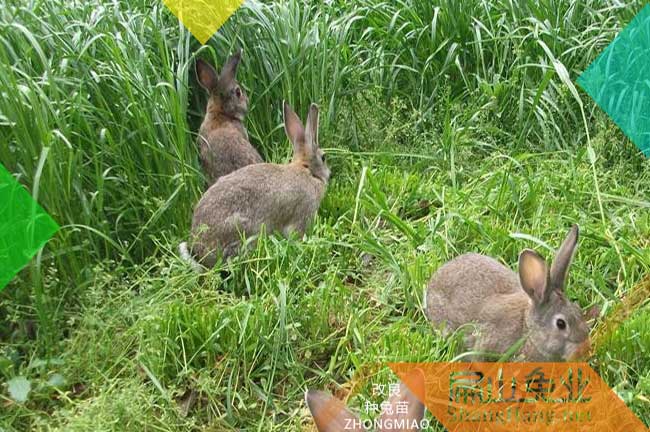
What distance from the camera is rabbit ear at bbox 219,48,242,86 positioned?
565 cm

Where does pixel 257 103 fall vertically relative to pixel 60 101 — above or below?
below

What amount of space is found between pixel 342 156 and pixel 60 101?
71.3 inches

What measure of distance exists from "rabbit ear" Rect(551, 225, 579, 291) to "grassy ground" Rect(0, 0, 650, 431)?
338 mm

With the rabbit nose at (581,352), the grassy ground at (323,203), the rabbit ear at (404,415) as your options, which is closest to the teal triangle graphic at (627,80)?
the grassy ground at (323,203)

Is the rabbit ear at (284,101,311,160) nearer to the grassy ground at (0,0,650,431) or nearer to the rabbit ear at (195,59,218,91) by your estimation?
the grassy ground at (0,0,650,431)

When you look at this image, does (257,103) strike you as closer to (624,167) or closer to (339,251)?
(339,251)

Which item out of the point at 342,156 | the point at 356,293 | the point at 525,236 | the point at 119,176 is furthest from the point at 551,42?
the point at 119,176

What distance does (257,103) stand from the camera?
6.02m

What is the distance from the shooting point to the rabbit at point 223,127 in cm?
553

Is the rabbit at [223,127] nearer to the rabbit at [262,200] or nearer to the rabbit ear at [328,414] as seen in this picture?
the rabbit at [262,200]

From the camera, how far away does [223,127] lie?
18.4ft

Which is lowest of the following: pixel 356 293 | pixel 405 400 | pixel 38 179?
pixel 356 293

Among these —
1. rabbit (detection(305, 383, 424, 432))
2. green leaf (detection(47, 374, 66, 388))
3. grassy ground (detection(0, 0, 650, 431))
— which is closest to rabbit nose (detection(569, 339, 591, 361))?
grassy ground (detection(0, 0, 650, 431))

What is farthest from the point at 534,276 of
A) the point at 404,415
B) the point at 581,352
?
the point at 404,415
